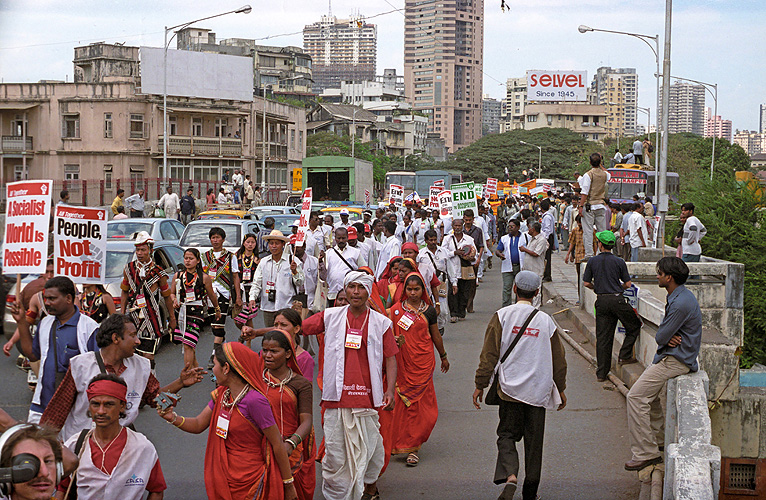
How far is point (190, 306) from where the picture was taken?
33.4 feet

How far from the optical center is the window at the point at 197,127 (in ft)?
190

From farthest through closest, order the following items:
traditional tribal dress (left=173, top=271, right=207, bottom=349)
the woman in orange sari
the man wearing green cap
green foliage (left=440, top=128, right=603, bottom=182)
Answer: green foliage (left=440, top=128, right=603, bottom=182)
the man wearing green cap
traditional tribal dress (left=173, top=271, right=207, bottom=349)
the woman in orange sari

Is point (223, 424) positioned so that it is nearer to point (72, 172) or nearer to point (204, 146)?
point (72, 172)

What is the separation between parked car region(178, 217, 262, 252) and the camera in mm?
17516

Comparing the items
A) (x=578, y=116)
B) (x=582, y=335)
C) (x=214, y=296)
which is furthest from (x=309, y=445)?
(x=578, y=116)

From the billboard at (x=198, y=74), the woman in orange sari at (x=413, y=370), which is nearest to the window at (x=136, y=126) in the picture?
the billboard at (x=198, y=74)

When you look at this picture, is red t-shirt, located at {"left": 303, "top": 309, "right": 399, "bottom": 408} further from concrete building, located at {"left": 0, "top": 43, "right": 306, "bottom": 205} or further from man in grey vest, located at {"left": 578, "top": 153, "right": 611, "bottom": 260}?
concrete building, located at {"left": 0, "top": 43, "right": 306, "bottom": 205}

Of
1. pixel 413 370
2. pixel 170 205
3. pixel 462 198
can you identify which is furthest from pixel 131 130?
pixel 413 370

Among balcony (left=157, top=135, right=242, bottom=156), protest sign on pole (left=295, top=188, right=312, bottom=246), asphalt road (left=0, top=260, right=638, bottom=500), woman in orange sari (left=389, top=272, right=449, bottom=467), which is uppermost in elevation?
balcony (left=157, top=135, right=242, bottom=156)

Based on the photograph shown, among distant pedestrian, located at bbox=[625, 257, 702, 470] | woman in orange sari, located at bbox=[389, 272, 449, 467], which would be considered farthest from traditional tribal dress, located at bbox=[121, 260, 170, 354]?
distant pedestrian, located at bbox=[625, 257, 702, 470]

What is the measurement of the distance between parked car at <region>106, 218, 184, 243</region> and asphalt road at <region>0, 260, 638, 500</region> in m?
6.37

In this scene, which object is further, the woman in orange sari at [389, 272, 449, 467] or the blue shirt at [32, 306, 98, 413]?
the woman in orange sari at [389, 272, 449, 467]

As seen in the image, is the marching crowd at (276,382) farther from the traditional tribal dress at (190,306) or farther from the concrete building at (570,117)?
the concrete building at (570,117)

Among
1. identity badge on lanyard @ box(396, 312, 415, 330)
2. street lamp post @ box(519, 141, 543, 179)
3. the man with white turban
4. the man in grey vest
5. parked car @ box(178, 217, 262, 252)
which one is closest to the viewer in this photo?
the man with white turban
